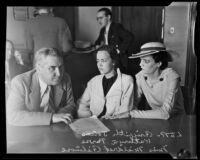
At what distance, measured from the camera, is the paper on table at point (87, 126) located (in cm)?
183

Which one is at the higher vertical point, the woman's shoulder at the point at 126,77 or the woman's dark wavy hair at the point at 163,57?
the woman's dark wavy hair at the point at 163,57

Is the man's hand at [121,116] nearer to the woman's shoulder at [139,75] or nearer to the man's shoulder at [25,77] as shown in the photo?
the woman's shoulder at [139,75]

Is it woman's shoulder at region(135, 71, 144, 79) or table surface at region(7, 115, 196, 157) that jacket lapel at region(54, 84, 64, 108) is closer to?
table surface at region(7, 115, 196, 157)

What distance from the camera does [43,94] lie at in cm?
183

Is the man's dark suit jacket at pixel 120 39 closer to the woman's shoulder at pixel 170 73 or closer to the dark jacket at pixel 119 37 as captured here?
the dark jacket at pixel 119 37

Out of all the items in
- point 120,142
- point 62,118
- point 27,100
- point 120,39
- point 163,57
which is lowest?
point 120,142

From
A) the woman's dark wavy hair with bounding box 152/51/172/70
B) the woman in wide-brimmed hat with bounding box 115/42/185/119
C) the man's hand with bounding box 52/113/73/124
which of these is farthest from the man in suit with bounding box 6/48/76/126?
the woman's dark wavy hair with bounding box 152/51/172/70

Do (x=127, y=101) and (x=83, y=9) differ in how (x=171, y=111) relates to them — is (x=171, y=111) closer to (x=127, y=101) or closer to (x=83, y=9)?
(x=127, y=101)

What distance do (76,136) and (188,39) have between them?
883 mm

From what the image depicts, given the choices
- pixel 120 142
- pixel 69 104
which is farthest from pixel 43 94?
pixel 120 142

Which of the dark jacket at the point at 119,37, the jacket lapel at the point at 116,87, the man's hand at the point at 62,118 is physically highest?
the dark jacket at the point at 119,37

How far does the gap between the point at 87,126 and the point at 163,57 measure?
614mm

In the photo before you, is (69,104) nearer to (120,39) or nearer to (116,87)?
(116,87)

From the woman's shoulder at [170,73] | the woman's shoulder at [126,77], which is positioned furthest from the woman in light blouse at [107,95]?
the woman's shoulder at [170,73]
